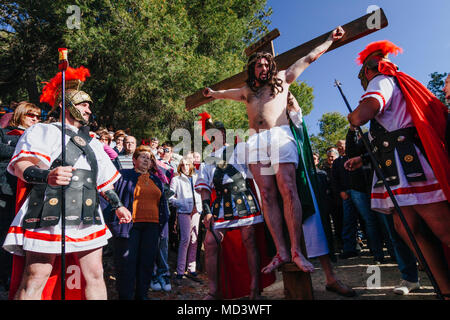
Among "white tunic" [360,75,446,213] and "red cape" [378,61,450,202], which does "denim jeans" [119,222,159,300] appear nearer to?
"white tunic" [360,75,446,213]

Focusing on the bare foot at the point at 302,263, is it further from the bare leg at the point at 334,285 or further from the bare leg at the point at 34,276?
the bare leg at the point at 34,276

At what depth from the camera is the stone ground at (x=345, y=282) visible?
2.83m

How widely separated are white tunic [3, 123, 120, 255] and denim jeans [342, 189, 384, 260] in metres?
4.34

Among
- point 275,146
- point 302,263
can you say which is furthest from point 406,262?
point 275,146

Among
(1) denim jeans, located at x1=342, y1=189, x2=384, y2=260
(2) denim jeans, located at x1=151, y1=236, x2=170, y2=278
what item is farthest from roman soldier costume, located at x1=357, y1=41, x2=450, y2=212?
(2) denim jeans, located at x1=151, y1=236, x2=170, y2=278

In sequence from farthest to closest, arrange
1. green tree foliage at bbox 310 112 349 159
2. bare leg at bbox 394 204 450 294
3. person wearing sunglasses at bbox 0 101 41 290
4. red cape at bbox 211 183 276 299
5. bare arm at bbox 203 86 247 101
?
green tree foliage at bbox 310 112 349 159
red cape at bbox 211 183 276 299
person wearing sunglasses at bbox 0 101 41 290
bare arm at bbox 203 86 247 101
bare leg at bbox 394 204 450 294

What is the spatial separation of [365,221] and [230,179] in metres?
2.95

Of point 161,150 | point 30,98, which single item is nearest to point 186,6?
point 30,98

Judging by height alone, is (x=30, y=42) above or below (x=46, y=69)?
above

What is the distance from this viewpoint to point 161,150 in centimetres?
692

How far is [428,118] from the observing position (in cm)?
221

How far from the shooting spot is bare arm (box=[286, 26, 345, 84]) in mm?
2961
